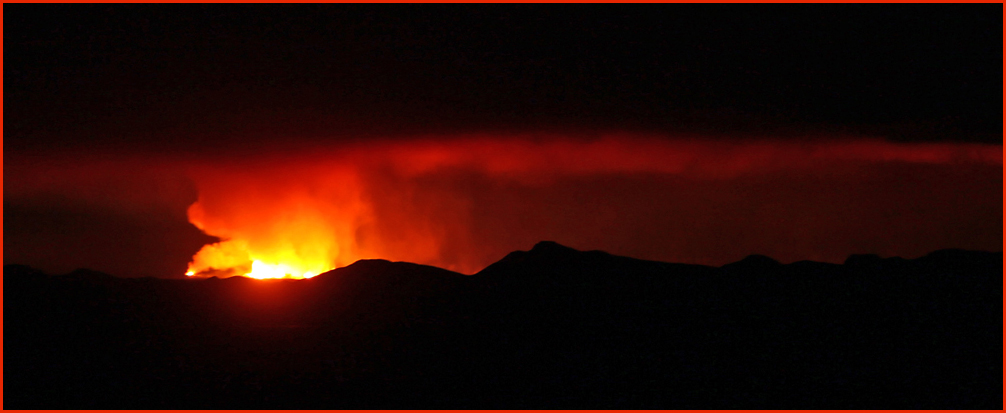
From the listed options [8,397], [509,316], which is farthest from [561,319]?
[8,397]

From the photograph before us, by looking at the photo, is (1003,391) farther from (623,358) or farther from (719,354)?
(623,358)

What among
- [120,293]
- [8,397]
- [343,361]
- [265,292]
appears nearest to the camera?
[8,397]

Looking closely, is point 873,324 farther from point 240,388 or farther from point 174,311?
point 174,311

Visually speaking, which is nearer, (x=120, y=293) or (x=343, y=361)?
(x=343, y=361)

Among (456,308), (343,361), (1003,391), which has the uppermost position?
(456,308)

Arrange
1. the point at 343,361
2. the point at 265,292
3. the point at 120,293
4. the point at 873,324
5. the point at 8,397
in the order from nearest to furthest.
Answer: the point at 8,397 < the point at 343,361 < the point at 873,324 < the point at 120,293 < the point at 265,292

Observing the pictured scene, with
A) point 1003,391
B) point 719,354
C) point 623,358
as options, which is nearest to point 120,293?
point 623,358

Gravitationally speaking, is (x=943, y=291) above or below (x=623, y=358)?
above
